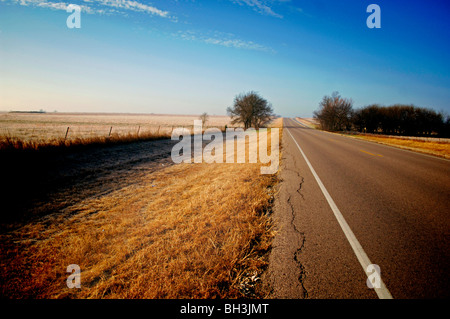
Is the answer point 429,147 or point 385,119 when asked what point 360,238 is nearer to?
point 429,147

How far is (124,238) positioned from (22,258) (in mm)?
1533

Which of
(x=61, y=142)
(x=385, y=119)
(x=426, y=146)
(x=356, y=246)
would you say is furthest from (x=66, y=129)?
(x=385, y=119)

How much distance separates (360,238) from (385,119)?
52393 millimetres

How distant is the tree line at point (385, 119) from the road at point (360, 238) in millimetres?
42513

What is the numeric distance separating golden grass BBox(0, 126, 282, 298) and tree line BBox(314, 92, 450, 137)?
45.7 metres

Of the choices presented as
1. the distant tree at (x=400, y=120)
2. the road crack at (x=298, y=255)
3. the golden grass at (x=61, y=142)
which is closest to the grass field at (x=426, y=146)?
the road crack at (x=298, y=255)

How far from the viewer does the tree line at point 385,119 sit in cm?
3719

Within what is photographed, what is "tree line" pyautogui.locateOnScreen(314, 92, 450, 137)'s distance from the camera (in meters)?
37.2

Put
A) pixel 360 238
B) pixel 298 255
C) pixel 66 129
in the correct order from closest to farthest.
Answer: pixel 298 255
pixel 360 238
pixel 66 129

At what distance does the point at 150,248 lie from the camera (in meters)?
2.80

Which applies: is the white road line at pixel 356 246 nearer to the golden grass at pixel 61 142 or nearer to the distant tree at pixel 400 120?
the golden grass at pixel 61 142

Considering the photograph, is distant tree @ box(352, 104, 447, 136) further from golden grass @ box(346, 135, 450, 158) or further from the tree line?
golden grass @ box(346, 135, 450, 158)

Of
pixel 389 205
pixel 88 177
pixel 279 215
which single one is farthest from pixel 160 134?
pixel 389 205
